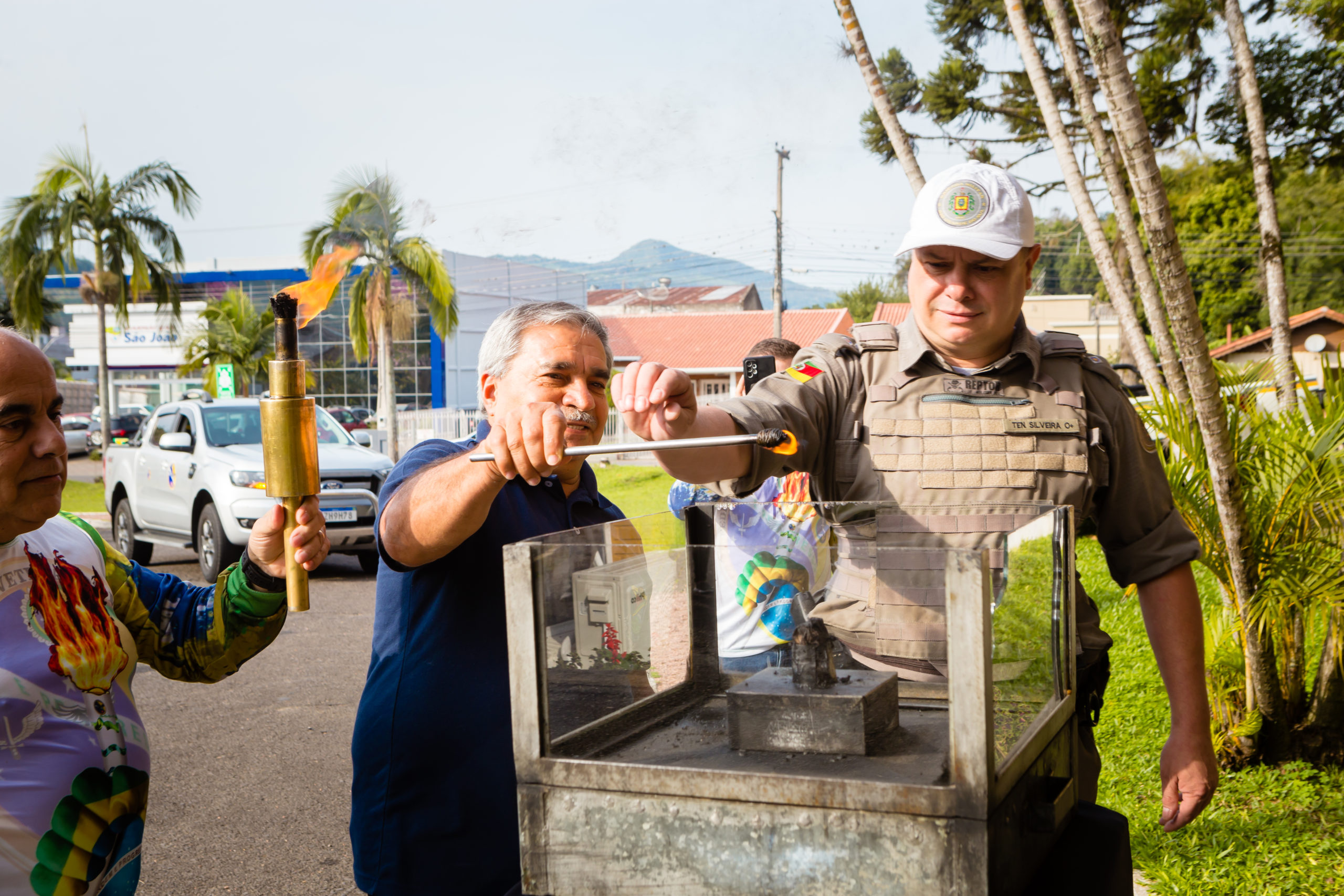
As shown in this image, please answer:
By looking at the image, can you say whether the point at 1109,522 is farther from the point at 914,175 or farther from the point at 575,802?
the point at 914,175

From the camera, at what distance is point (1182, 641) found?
2.32 meters

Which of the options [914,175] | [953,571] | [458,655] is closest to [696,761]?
[953,571]

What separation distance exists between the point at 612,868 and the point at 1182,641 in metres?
1.51

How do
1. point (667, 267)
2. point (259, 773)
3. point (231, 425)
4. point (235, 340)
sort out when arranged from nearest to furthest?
point (259, 773)
point (231, 425)
point (235, 340)
point (667, 267)

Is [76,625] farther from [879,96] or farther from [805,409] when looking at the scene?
[879,96]

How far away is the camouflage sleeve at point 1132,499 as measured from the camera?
231cm

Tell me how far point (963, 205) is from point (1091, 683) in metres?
1.03

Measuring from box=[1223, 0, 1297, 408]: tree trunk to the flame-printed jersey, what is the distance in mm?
5519

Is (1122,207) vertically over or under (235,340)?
under

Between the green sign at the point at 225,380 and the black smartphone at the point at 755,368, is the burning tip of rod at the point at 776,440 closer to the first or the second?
the black smartphone at the point at 755,368

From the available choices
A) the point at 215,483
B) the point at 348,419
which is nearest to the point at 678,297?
the point at 348,419

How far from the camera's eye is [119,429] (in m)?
32.7

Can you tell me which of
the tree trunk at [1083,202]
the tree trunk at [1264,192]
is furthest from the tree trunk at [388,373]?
the tree trunk at [1083,202]

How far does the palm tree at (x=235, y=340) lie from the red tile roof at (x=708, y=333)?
11.4 meters
